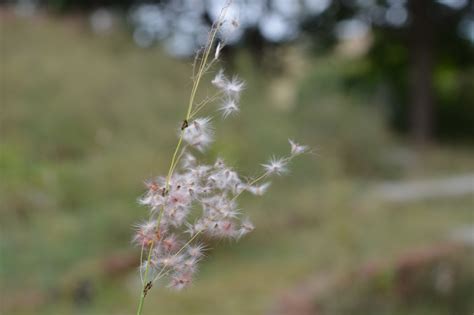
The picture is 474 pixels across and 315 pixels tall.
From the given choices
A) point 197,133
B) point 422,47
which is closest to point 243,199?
point 197,133

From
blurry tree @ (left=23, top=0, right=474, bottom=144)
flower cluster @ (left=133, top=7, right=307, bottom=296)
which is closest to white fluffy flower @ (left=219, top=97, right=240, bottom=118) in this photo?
flower cluster @ (left=133, top=7, right=307, bottom=296)

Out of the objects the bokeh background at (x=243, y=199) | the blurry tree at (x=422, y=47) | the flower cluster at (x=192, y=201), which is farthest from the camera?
the blurry tree at (x=422, y=47)

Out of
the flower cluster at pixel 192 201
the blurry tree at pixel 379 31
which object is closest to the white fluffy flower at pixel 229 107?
the flower cluster at pixel 192 201

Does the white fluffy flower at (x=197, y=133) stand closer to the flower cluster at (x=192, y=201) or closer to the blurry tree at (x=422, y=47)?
the flower cluster at (x=192, y=201)

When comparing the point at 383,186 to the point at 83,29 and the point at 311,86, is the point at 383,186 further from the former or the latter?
the point at 83,29

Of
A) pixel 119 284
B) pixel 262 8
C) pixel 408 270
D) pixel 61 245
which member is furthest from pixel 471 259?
pixel 262 8

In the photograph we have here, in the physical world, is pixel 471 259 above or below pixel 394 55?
below

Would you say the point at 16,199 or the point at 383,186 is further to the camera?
the point at 383,186

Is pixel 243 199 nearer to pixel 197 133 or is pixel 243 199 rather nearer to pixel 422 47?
pixel 197 133
